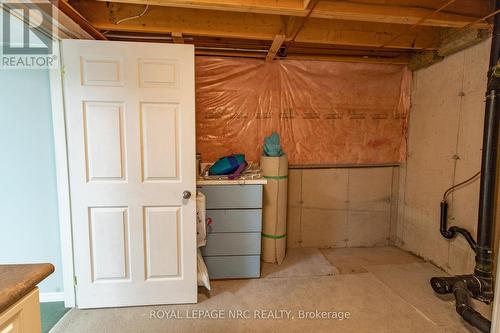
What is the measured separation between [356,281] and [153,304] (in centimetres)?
184

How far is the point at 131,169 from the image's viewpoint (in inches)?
76.5

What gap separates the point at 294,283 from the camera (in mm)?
2406

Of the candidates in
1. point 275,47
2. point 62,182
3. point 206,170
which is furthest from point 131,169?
point 275,47

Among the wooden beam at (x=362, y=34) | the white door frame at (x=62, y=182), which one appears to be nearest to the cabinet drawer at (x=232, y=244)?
the white door frame at (x=62, y=182)

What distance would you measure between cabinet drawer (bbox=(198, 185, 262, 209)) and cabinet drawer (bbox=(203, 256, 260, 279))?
1.66 feet

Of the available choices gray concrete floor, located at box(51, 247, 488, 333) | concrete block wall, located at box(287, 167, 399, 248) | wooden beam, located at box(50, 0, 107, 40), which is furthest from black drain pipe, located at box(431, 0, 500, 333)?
wooden beam, located at box(50, 0, 107, 40)

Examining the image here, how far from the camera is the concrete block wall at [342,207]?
10.2ft

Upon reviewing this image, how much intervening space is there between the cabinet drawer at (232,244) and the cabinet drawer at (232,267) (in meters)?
0.05

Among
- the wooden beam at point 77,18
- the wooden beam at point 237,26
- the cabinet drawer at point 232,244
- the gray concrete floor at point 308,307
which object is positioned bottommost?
the gray concrete floor at point 308,307

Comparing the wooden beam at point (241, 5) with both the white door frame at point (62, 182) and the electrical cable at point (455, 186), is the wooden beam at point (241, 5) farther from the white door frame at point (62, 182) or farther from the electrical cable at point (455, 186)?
the electrical cable at point (455, 186)

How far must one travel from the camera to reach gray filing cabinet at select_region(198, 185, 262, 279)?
2.34 metres

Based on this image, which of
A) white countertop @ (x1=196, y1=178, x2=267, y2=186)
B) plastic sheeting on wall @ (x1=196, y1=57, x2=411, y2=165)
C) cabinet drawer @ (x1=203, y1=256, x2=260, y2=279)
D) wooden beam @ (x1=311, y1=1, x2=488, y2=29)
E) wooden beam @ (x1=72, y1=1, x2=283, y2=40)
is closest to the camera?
wooden beam @ (x1=311, y1=1, x2=488, y2=29)

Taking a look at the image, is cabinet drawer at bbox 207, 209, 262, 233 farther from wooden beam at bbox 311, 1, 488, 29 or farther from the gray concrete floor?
wooden beam at bbox 311, 1, 488, 29

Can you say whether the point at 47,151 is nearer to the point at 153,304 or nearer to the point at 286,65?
the point at 153,304
